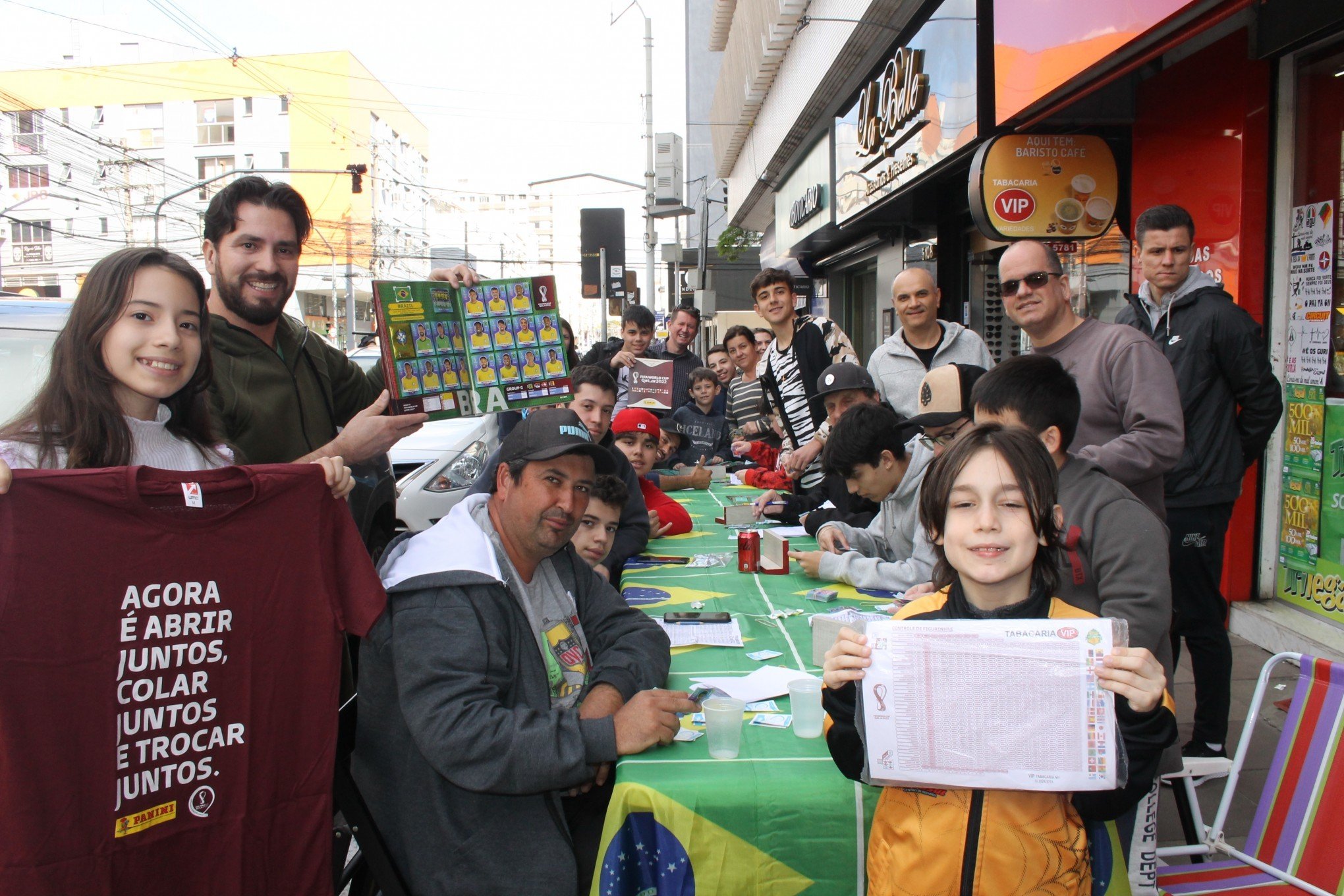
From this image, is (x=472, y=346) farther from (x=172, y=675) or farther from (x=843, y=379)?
(x=843, y=379)

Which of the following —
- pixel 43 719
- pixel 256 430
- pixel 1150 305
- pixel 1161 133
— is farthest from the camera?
pixel 1161 133

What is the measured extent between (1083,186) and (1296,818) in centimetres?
469

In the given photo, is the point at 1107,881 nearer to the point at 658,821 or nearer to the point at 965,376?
the point at 658,821

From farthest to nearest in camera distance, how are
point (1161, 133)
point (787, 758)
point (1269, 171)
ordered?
point (1161, 133) → point (1269, 171) → point (787, 758)

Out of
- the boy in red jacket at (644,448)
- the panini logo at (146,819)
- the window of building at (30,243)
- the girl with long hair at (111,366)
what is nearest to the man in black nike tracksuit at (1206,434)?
the boy in red jacket at (644,448)

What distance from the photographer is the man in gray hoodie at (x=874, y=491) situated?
3.42 metres

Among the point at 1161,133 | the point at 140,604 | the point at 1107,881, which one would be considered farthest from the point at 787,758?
the point at 1161,133

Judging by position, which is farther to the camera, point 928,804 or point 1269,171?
point 1269,171

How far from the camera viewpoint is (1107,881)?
74.1 inches

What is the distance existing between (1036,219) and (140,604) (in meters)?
5.61

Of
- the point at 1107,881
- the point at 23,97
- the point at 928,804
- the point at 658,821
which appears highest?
the point at 23,97

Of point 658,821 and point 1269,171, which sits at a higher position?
point 1269,171

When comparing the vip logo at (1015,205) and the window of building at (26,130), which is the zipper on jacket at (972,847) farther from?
the window of building at (26,130)

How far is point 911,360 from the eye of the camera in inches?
190
